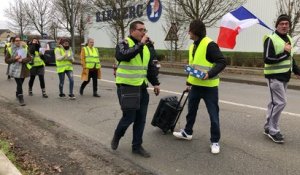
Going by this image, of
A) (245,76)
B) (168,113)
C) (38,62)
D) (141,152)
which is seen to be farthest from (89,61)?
(245,76)

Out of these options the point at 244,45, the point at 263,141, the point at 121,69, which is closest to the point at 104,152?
the point at 121,69

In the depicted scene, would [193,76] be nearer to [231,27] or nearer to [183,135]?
[183,135]

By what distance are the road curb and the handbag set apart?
1512 mm

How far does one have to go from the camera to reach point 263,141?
6371mm

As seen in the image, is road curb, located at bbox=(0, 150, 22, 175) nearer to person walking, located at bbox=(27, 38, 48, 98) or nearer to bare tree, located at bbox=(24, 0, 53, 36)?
person walking, located at bbox=(27, 38, 48, 98)

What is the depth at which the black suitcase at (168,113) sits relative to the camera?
6672 mm

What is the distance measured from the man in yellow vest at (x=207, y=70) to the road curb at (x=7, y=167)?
103 inches

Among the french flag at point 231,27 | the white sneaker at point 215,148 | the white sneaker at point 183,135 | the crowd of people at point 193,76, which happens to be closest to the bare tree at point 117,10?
the french flag at point 231,27

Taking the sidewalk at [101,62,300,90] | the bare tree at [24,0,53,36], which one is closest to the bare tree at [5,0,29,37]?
the bare tree at [24,0,53,36]

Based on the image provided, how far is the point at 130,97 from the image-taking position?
5.36 m

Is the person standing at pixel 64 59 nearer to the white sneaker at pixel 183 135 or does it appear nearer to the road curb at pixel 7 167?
the white sneaker at pixel 183 135

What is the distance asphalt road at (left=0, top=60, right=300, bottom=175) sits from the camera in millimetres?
5277

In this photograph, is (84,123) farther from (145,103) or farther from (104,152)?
(145,103)

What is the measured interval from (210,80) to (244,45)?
20266 mm
